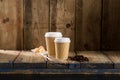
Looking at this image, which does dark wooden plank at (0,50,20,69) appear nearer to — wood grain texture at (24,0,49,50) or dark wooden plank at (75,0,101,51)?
wood grain texture at (24,0,49,50)

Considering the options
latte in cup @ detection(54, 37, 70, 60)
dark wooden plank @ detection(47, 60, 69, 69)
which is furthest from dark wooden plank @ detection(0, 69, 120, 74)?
latte in cup @ detection(54, 37, 70, 60)

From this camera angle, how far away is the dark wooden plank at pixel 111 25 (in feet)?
6.89

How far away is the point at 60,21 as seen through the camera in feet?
6.94

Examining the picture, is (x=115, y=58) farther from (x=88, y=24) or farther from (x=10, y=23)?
(x=10, y=23)

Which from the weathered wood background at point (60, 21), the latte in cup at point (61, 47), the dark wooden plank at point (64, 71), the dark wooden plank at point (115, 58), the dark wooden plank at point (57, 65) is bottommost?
the dark wooden plank at point (64, 71)

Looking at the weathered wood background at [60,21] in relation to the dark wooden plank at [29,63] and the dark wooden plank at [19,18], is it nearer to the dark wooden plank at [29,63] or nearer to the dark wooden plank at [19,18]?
the dark wooden plank at [19,18]

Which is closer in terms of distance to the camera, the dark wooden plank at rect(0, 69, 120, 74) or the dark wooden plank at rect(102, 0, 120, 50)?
the dark wooden plank at rect(0, 69, 120, 74)

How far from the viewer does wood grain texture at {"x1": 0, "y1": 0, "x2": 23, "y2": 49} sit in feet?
6.88

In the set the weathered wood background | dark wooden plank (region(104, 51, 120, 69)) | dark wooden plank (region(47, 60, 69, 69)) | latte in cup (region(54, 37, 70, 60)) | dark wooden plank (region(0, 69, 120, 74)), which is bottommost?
dark wooden plank (region(0, 69, 120, 74))

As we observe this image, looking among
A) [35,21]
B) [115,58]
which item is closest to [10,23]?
[35,21]

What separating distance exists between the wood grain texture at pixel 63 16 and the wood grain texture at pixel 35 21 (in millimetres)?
46

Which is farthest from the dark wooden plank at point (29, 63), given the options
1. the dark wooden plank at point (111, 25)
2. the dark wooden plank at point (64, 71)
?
the dark wooden plank at point (111, 25)

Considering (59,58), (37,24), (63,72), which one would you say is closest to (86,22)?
(37,24)
